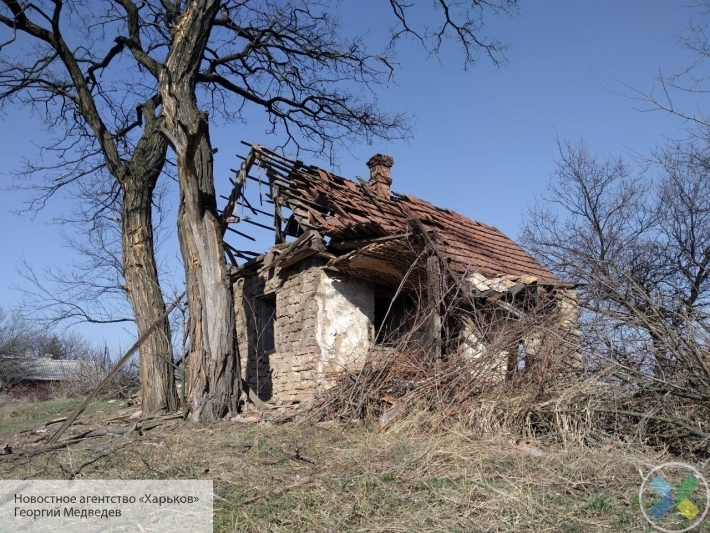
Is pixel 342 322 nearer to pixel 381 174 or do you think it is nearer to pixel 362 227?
pixel 362 227

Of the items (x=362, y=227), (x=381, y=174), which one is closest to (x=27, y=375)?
(x=381, y=174)

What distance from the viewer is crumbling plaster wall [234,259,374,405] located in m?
9.20

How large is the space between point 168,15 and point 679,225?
12902 millimetres

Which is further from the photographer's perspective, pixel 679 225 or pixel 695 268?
pixel 679 225

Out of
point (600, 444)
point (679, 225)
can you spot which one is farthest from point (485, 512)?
point (679, 225)

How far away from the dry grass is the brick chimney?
19.9ft

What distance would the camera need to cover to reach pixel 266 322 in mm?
11055

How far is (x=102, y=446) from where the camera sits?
21.0ft

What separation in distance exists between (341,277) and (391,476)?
522cm

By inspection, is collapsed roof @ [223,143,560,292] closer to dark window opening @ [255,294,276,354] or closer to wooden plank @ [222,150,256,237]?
wooden plank @ [222,150,256,237]

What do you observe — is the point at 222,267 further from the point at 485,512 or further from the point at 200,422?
the point at 485,512

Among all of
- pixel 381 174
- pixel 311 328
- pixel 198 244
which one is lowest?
pixel 311 328

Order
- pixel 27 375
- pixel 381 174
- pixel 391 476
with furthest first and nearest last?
pixel 27 375 → pixel 381 174 → pixel 391 476

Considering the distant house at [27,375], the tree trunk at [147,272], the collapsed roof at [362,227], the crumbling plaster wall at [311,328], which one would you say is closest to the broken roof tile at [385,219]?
the collapsed roof at [362,227]
